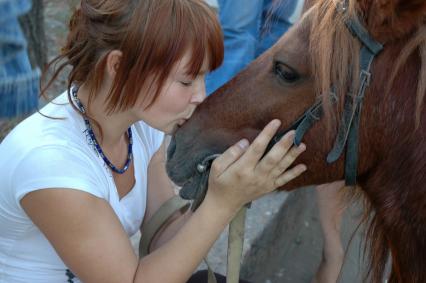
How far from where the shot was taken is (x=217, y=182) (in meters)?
1.75

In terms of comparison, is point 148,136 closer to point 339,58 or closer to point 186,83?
point 186,83

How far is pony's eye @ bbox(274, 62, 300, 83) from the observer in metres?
1.74

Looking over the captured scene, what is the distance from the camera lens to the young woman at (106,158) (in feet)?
5.63

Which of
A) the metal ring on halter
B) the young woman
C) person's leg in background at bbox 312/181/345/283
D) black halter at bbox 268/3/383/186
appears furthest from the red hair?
person's leg in background at bbox 312/181/345/283

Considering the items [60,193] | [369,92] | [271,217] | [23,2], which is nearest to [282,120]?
[369,92]

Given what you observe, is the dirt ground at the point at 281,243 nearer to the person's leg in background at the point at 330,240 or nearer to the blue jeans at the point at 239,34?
the person's leg in background at the point at 330,240

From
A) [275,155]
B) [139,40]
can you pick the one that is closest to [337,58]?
[275,155]

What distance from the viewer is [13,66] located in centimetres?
254

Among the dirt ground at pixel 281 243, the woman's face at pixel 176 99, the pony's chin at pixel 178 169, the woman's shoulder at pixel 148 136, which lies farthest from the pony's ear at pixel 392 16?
the dirt ground at pixel 281 243

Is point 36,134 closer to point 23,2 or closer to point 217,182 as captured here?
point 217,182

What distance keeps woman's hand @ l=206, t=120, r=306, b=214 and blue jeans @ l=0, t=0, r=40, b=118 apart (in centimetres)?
114

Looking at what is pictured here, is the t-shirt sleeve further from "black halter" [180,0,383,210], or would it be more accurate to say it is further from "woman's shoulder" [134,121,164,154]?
"woman's shoulder" [134,121,164,154]

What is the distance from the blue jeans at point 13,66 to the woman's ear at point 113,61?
2.87ft

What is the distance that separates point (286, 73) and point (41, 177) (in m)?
0.71
